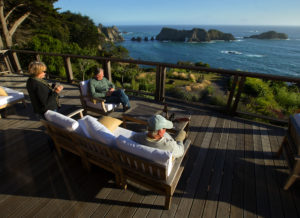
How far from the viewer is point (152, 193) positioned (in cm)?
202

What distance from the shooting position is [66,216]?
5.74 feet

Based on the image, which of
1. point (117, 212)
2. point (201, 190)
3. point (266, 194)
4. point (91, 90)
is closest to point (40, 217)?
point (117, 212)

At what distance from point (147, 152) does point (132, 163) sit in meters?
0.34

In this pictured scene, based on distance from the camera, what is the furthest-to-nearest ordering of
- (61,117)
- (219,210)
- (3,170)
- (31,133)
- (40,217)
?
(31,133) → (3,170) → (61,117) → (219,210) → (40,217)

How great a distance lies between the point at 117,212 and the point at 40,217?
823 millimetres

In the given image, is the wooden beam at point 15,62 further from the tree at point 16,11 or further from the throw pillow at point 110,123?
the tree at point 16,11

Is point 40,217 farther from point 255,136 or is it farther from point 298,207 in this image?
point 255,136

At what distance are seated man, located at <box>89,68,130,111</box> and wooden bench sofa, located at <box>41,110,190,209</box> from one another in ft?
4.87

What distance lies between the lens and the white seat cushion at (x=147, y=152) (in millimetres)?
1424

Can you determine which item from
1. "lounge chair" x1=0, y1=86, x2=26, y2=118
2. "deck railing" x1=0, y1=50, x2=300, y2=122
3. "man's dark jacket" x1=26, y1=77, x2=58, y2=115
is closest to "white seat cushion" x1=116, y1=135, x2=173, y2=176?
"man's dark jacket" x1=26, y1=77, x2=58, y2=115

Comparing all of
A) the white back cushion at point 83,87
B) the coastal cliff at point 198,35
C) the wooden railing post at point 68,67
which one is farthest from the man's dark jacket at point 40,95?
the coastal cliff at point 198,35

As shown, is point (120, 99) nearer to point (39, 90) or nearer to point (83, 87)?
point (83, 87)

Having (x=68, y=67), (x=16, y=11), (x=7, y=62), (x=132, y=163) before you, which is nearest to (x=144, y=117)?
(x=132, y=163)

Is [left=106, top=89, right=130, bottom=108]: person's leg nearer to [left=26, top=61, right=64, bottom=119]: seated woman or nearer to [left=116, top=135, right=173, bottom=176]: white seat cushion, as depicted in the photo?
[left=26, top=61, right=64, bottom=119]: seated woman
